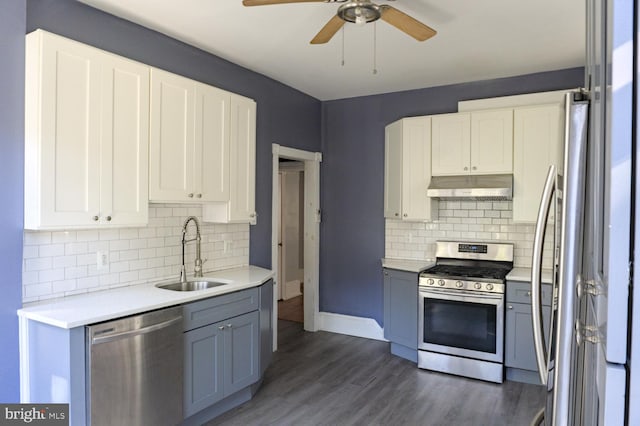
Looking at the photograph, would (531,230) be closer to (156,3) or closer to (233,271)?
(233,271)

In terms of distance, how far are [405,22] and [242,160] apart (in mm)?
1848

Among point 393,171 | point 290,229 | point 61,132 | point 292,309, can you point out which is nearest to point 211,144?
point 61,132

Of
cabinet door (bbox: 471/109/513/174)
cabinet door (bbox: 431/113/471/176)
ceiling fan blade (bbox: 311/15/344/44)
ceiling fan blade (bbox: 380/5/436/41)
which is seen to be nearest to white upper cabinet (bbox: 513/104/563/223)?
cabinet door (bbox: 471/109/513/174)

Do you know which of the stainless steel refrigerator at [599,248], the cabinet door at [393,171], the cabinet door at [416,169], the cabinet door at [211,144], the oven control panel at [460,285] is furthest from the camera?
the cabinet door at [393,171]

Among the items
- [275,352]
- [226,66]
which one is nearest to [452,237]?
[275,352]

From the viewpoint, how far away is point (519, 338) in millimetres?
3822

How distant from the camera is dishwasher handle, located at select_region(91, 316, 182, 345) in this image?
2.32m

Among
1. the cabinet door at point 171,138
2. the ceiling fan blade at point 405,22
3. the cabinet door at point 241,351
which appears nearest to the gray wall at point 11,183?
the cabinet door at point 171,138

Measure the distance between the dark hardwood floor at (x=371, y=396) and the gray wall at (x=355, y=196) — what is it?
911 millimetres

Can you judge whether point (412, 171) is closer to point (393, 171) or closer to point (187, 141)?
point (393, 171)

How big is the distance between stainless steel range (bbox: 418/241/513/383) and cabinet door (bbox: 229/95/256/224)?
1813mm

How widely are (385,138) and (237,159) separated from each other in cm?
198

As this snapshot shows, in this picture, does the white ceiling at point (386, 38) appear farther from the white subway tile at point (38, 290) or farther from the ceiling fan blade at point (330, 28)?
the white subway tile at point (38, 290)

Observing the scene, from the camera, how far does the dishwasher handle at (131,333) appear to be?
7.61 ft
